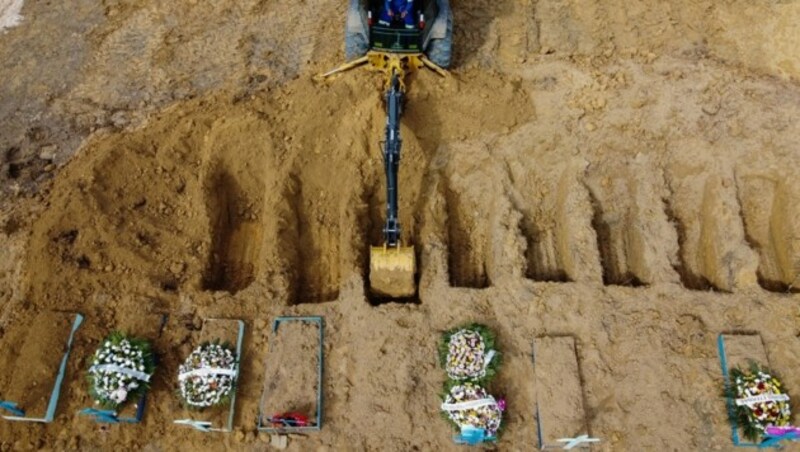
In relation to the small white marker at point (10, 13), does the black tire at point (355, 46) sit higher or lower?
lower

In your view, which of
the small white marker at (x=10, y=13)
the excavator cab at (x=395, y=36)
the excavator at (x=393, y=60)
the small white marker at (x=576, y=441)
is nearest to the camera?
the small white marker at (x=576, y=441)

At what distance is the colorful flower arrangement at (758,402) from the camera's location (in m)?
5.04

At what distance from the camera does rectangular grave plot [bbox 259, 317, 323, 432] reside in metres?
5.21

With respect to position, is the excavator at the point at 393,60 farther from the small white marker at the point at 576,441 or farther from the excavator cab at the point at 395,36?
the small white marker at the point at 576,441

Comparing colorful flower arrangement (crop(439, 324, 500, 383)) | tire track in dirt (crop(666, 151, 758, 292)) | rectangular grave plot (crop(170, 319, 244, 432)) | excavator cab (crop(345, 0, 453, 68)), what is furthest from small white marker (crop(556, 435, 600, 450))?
excavator cab (crop(345, 0, 453, 68))

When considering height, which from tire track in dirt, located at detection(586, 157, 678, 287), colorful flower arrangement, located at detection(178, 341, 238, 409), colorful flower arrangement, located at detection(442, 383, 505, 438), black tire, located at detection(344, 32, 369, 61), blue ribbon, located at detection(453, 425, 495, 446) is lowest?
blue ribbon, located at detection(453, 425, 495, 446)

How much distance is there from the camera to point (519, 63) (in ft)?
23.4

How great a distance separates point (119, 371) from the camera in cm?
506

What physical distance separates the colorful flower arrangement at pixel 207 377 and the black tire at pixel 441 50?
3.86m

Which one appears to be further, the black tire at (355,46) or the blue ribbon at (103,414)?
the black tire at (355,46)

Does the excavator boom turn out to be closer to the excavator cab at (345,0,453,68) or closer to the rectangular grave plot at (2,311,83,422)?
the excavator cab at (345,0,453,68)

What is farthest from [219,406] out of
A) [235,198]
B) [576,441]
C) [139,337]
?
[576,441]

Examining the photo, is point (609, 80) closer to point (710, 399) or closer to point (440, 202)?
point (440, 202)

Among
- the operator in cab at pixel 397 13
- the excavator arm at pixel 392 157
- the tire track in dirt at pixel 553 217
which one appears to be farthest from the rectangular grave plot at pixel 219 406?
the operator in cab at pixel 397 13
